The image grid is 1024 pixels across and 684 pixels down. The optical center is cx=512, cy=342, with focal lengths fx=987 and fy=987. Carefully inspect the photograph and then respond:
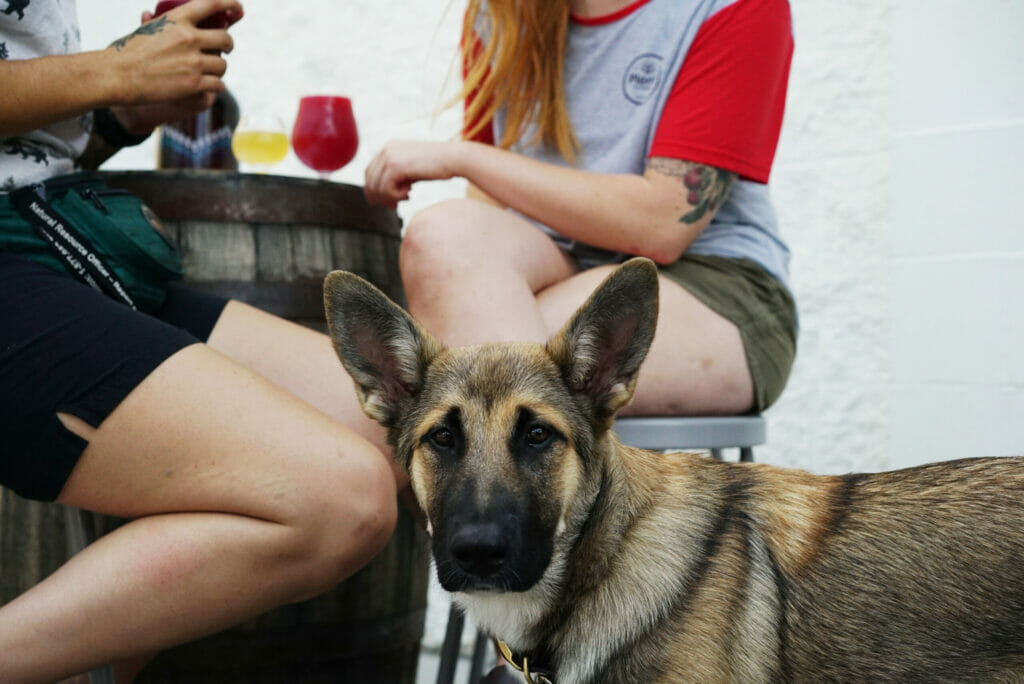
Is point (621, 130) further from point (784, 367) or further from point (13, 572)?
point (13, 572)

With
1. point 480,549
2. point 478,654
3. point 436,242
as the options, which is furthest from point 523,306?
point 478,654

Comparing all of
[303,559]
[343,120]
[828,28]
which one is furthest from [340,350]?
[828,28]

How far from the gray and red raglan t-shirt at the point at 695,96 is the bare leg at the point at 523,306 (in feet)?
0.84

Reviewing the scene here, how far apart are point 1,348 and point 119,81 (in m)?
0.58

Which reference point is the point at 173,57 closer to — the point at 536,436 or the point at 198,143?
the point at 198,143

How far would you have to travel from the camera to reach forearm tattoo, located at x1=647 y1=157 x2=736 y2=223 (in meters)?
2.15

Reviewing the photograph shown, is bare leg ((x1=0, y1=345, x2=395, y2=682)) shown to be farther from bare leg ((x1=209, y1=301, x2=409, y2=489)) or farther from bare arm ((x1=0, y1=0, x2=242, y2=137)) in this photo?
bare arm ((x1=0, y1=0, x2=242, y2=137))

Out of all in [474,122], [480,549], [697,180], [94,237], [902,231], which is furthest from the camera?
[902,231]

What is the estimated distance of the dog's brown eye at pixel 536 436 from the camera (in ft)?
5.73

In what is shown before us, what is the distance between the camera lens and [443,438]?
1792 mm

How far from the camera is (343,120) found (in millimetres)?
2883

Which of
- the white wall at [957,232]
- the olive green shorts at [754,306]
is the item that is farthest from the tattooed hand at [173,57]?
the white wall at [957,232]

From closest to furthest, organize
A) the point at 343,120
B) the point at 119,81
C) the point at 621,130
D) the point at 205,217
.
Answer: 1. the point at 119,81
2. the point at 621,130
3. the point at 205,217
4. the point at 343,120

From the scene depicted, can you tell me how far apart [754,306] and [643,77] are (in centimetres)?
58
